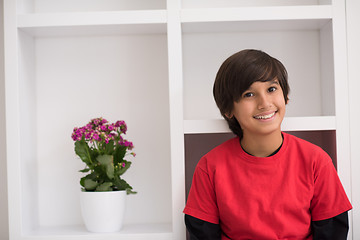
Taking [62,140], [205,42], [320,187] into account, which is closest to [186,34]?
[205,42]

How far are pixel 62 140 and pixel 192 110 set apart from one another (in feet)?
1.61

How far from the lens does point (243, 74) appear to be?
1149mm

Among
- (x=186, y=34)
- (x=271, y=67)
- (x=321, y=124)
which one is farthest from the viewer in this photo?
(x=186, y=34)

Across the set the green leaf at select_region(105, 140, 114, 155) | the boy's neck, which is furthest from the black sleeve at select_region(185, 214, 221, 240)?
the green leaf at select_region(105, 140, 114, 155)

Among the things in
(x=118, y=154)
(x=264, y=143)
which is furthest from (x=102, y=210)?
(x=264, y=143)

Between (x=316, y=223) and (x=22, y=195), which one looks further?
(x=22, y=195)

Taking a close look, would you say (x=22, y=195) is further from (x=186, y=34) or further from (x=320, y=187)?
(x=320, y=187)

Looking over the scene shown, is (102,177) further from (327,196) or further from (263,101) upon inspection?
(327,196)

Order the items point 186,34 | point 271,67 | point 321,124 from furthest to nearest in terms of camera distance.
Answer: point 186,34, point 321,124, point 271,67

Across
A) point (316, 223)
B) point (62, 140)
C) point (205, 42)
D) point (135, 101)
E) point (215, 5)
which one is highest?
point (215, 5)

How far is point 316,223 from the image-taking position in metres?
1.18

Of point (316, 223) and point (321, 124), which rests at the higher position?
point (321, 124)

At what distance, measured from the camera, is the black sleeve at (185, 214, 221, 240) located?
1.20 metres

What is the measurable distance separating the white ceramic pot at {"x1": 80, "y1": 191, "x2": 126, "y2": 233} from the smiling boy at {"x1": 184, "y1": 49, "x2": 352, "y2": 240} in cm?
25
